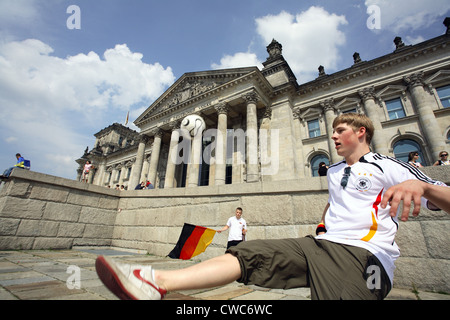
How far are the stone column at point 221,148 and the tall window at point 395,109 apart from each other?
45.9ft

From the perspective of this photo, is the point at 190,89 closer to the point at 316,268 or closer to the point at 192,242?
the point at 192,242

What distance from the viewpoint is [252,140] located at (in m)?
17.5

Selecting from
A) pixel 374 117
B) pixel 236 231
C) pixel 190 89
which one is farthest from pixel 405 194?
pixel 190 89

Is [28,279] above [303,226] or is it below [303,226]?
below

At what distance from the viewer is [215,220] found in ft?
23.2

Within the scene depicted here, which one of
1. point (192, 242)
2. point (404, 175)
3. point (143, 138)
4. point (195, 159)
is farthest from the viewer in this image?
point (143, 138)

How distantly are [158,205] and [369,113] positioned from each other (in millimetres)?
18197

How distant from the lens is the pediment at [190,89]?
20.5m

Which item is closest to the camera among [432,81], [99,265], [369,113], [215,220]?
[99,265]

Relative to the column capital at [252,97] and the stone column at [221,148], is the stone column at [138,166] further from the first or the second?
the column capital at [252,97]

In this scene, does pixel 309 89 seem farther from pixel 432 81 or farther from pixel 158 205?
pixel 158 205

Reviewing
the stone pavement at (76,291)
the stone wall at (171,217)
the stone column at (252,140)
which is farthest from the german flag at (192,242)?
the stone column at (252,140)

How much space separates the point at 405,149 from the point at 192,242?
18.1 metres
